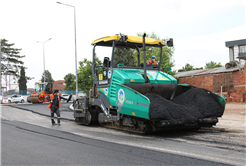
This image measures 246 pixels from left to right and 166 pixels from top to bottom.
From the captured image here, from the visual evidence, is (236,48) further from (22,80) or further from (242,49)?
(22,80)

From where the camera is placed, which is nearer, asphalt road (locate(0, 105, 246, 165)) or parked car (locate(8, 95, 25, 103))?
asphalt road (locate(0, 105, 246, 165))

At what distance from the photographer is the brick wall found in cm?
1827

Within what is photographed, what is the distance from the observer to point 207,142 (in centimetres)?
596

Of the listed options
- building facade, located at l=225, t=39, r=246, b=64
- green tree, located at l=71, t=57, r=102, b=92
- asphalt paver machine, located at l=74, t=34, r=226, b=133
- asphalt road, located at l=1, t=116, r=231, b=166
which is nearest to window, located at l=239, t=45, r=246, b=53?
building facade, located at l=225, t=39, r=246, b=64

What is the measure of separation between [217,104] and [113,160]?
4142mm

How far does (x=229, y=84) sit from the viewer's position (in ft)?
64.2

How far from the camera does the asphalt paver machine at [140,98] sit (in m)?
6.79

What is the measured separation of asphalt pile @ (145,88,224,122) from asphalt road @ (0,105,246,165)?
0.59 meters

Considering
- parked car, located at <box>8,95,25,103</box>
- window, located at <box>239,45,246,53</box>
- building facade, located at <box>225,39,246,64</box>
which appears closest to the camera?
building facade, located at <box>225,39,246,64</box>

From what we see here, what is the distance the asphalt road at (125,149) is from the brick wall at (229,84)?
12.4 m

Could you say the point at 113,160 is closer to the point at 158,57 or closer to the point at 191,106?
the point at 191,106

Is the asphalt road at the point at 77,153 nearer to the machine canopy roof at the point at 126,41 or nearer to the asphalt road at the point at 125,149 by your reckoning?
the asphalt road at the point at 125,149

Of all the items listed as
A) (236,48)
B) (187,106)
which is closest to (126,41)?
(187,106)

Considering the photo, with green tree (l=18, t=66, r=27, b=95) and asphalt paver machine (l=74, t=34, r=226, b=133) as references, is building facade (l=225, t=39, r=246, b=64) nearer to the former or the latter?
asphalt paver machine (l=74, t=34, r=226, b=133)
